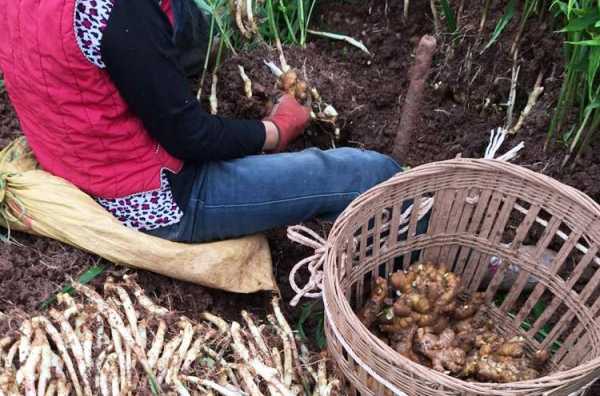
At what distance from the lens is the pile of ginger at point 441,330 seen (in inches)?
60.8

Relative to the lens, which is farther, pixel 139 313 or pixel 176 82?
pixel 139 313

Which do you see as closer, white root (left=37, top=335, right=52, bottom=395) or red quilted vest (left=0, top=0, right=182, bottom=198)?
red quilted vest (left=0, top=0, right=182, bottom=198)

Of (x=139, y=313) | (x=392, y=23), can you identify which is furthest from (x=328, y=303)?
(x=392, y=23)

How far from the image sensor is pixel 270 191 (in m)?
1.67

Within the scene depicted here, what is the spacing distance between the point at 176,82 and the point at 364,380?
80 centimetres

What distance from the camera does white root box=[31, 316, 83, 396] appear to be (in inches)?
54.8

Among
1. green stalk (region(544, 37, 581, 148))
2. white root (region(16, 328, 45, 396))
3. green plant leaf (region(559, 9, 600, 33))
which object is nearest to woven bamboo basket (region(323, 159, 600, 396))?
green stalk (region(544, 37, 581, 148))

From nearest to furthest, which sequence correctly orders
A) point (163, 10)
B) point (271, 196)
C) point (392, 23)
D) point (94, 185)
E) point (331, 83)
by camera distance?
point (163, 10) → point (94, 185) → point (271, 196) → point (331, 83) → point (392, 23)

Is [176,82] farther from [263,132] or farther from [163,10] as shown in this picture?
[263,132]

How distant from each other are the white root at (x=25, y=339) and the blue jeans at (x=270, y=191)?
1.25ft

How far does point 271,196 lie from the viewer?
1.67 meters

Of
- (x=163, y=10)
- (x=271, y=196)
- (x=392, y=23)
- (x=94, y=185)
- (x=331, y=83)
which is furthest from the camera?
(x=392, y=23)

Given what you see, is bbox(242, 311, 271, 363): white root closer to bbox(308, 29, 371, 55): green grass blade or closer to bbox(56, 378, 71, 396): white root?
bbox(56, 378, 71, 396): white root

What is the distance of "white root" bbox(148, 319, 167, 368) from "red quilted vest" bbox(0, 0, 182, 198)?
1.14 feet
